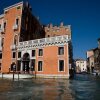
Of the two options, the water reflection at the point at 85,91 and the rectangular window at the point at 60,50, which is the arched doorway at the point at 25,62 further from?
the water reflection at the point at 85,91

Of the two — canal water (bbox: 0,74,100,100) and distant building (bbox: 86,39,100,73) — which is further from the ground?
distant building (bbox: 86,39,100,73)

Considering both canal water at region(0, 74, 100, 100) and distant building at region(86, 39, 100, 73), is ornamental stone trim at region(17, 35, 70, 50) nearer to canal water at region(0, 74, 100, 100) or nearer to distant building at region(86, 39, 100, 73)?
canal water at region(0, 74, 100, 100)

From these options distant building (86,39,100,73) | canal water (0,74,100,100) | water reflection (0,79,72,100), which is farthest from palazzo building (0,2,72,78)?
distant building (86,39,100,73)

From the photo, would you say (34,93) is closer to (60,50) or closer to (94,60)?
(60,50)

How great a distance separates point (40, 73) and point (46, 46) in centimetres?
561

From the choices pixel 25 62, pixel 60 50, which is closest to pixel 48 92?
pixel 60 50

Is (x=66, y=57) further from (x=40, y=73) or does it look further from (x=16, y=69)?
(x=16, y=69)

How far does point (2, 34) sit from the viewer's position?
1711 inches

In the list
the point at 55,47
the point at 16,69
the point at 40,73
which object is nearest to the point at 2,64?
the point at 16,69

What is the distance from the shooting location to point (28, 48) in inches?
1522

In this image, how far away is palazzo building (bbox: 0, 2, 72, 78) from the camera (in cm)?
3478

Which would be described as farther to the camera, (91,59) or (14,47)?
(91,59)

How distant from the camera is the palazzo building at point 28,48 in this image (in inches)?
1369

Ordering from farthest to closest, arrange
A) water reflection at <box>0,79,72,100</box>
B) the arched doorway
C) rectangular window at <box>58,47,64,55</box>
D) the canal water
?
the arched doorway
rectangular window at <box>58,47,64,55</box>
the canal water
water reflection at <box>0,79,72,100</box>
